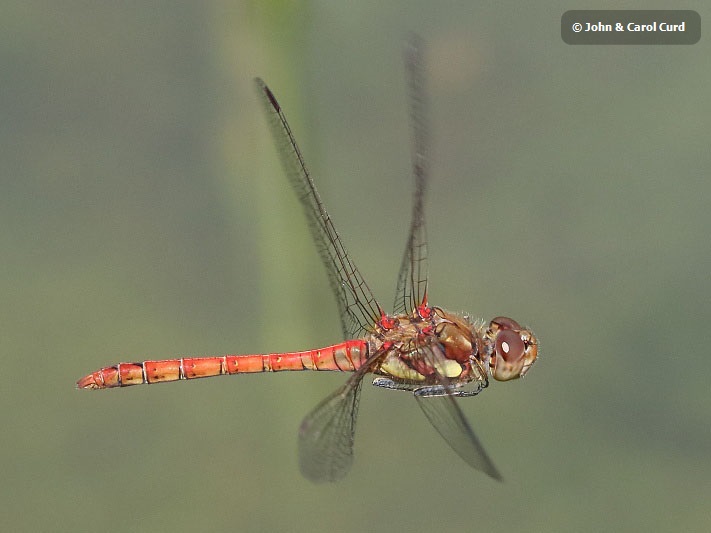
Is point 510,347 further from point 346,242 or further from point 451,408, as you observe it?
point 346,242

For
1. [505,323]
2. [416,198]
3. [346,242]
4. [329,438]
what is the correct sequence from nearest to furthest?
1. [329,438]
2. [416,198]
3. [505,323]
4. [346,242]

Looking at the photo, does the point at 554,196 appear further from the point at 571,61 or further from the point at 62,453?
the point at 62,453

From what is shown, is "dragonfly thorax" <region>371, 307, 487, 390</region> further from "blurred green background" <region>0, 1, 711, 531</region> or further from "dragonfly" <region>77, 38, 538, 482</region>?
"blurred green background" <region>0, 1, 711, 531</region>

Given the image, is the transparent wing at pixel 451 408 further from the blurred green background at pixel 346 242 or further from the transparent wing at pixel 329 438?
the transparent wing at pixel 329 438
